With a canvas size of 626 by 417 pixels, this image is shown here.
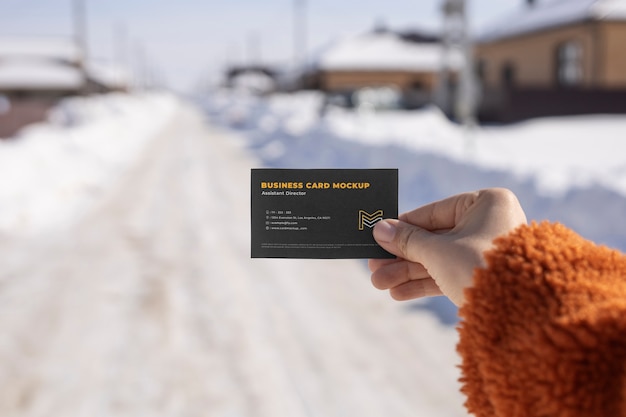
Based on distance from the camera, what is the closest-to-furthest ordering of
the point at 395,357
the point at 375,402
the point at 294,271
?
1. the point at 375,402
2. the point at 395,357
3. the point at 294,271

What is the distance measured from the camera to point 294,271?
26.1 feet

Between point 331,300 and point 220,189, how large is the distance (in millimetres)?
7586

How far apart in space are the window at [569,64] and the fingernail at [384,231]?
103 feet

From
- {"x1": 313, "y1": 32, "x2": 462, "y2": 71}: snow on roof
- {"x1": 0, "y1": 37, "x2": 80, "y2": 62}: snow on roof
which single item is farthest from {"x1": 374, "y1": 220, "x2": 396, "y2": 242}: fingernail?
{"x1": 0, "y1": 37, "x2": 80, "y2": 62}: snow on roof

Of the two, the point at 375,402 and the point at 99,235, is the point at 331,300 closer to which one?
the point at 375,402

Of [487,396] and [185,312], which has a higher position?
[487,396]

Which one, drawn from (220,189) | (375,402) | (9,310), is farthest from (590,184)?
(220,189)

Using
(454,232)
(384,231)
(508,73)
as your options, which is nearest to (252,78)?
(508,73)

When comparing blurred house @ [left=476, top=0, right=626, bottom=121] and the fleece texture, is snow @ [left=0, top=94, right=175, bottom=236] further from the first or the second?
blurred house @ [left=476, top=0, right=626, bottom=121]

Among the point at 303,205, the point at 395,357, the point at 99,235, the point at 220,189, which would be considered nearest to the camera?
the point at 303,205

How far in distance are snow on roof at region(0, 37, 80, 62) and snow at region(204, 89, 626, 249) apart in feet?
156

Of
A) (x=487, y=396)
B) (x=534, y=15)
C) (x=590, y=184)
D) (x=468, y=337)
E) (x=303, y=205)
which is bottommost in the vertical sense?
(x=590, y=184)

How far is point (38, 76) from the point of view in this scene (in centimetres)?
6488

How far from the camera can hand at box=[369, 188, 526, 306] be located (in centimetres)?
131
